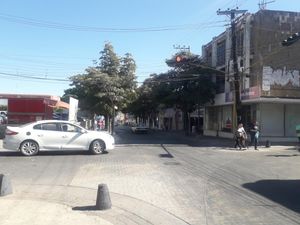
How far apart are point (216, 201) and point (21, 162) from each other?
927 centimetres

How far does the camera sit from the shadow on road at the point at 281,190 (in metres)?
11.2

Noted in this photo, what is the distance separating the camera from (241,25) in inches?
1711

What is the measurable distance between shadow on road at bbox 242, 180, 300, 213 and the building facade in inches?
938

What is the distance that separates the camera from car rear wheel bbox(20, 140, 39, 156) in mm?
20891

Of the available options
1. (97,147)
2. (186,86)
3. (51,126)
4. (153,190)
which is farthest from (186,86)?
(153,190)

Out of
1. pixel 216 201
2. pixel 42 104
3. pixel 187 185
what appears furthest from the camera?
pixel 42 104

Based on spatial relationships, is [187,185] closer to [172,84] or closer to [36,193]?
[36,193]

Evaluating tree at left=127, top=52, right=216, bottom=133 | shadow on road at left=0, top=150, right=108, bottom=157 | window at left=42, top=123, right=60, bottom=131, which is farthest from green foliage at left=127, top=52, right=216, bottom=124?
window at left=42, top=123, right=60, bottom=131

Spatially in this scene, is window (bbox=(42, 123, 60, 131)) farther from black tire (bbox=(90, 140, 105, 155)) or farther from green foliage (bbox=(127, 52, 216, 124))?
green foliage (bbox=(127, 52, 216, 124))

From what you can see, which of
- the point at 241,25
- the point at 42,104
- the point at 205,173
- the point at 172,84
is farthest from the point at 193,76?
the point at 205,173

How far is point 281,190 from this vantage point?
1299 centimetres

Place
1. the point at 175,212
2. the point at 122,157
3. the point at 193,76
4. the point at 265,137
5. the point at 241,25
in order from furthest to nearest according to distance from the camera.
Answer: the point at 193,76 → the point at 241,25 → the point at 265,137 → the point at 122,157 → the point at 175,212

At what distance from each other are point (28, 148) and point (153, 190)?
9.76m

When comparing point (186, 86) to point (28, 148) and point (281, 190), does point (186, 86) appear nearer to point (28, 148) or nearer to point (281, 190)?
point (28, 148)
